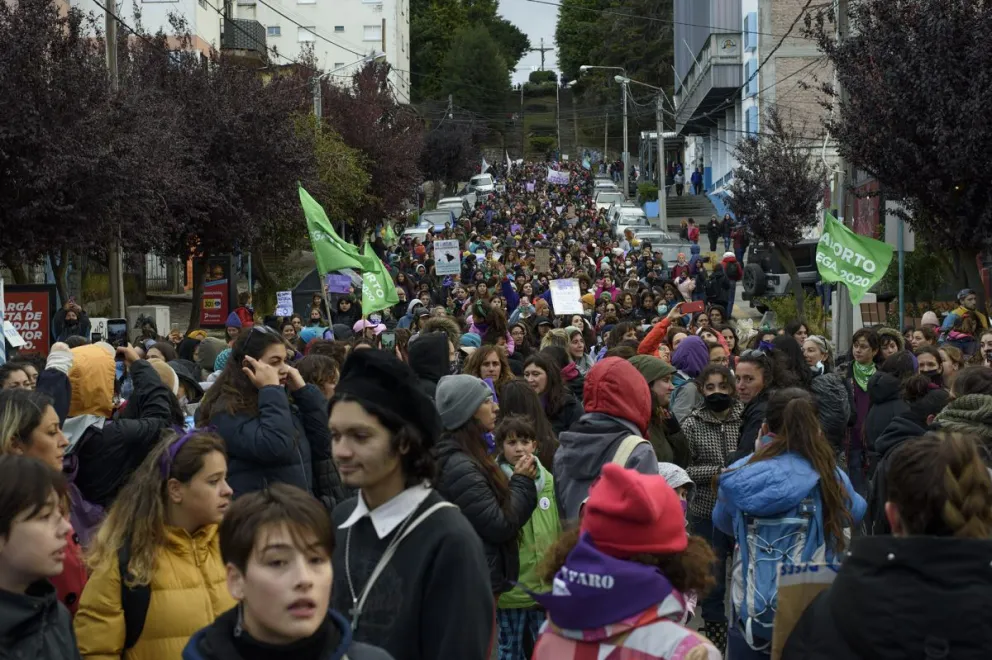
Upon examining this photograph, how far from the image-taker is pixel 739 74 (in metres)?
60.7

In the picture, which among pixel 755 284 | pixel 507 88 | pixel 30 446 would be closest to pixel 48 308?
pixel 30 446

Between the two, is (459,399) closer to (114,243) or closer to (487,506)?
(487,506)

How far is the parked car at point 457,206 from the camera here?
2537 inches

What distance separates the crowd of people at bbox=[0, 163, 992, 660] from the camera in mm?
3211

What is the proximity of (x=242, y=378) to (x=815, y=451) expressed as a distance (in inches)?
97.8

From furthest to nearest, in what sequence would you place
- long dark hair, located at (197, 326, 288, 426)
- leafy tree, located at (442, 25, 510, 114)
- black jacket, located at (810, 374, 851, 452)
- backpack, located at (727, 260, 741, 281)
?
leafy tree, located at (442, 25, 510, 114)
backpack, located at (727, 260, 741, 281)
black jacket, located at (810, 374, 851, 452)
long dark hair, located at (197, 326, 288, 426)

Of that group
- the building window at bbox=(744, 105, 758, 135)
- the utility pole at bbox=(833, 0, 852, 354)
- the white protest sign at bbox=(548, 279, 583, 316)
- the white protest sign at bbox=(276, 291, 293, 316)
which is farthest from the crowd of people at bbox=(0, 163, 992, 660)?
the building window at bbox=(744, 105, 758, 135)

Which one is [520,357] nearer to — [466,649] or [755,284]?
[466,649]

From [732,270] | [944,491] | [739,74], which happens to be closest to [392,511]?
[944,491]

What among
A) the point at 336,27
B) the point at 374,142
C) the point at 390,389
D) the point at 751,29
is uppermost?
the point at 336,27

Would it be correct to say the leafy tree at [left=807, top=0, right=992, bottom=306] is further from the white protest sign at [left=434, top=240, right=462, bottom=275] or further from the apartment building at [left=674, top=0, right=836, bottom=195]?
the apartment building at [left=674, top=0, right=836, bottom=195]

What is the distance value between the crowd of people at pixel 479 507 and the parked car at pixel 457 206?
53452 millimetres

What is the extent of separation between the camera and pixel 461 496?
544cm

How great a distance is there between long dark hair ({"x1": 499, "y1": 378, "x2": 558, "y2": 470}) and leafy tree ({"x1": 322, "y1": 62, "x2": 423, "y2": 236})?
41.4m
